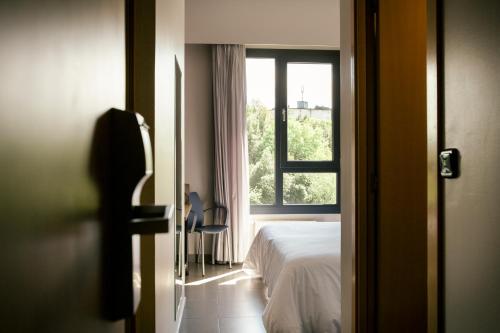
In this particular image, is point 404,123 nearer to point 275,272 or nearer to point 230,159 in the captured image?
point 275,272

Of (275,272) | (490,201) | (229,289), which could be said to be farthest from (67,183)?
(229,289)

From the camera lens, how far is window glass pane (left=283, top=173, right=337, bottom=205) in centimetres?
627

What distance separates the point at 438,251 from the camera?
1.42 m

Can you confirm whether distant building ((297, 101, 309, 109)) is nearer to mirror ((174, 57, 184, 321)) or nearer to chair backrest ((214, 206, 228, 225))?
chair backrest ((214, 206, 228, 225))

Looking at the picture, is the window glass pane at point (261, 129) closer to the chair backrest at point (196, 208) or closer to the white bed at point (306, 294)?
the chair backrest at point (196, 208)

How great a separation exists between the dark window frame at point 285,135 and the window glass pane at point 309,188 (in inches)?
2.2

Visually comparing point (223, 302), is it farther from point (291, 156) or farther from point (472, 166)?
point (472, 166)

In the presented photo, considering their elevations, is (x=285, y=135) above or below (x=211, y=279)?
above

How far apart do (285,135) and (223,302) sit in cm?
274

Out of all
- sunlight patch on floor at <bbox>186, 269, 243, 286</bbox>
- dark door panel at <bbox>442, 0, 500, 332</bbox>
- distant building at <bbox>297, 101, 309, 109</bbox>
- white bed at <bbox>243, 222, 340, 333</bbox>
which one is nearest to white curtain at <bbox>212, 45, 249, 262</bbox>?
sunlight patch on floor at <bbox>186, 269, 243, 286</bbox>

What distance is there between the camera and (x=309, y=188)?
6305mm

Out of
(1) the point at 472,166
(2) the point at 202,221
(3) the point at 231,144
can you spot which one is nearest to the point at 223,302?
(2) the point at 202,221

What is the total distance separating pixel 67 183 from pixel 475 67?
111cm

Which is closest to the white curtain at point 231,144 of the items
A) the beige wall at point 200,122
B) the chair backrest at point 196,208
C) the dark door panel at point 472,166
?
the beige wall at point 200,122
